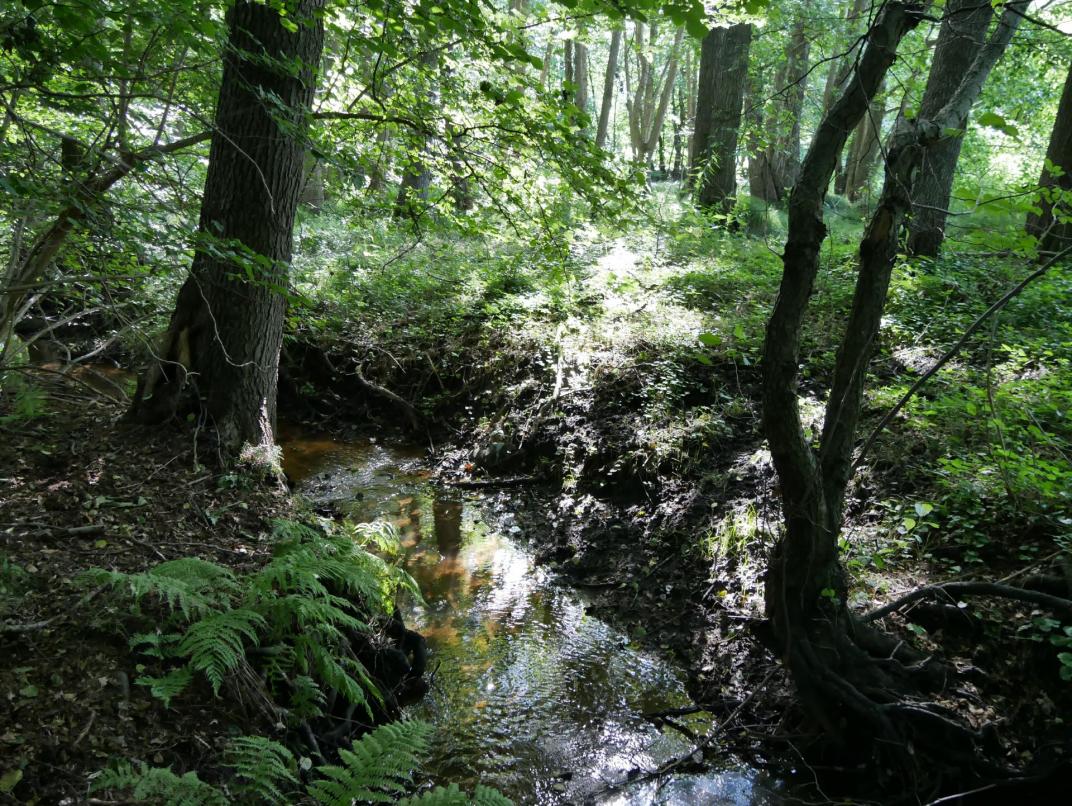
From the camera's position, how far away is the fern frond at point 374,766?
98.0 inches

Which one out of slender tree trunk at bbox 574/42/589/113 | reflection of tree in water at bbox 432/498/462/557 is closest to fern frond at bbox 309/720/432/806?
reflection of tree in water at bbox 432/498/462/557

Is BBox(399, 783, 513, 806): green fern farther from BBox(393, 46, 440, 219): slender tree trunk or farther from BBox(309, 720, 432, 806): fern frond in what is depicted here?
BBox(393, 46, 440, 219): slender tree trunk

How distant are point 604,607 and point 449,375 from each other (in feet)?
15.5

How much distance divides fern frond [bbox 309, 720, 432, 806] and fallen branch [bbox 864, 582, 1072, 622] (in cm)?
266

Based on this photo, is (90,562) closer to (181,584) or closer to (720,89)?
(181,584)

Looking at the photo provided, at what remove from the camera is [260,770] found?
265cm

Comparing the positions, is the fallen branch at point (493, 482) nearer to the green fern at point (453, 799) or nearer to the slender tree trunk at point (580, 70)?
the green fern at point (453, 799)

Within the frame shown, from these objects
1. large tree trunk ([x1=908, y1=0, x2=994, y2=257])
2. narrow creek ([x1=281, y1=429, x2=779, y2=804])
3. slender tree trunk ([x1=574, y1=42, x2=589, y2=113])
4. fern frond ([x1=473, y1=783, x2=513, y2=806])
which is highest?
slender tree trunk ([x1=574, y1=42, x2=589, y2=113])

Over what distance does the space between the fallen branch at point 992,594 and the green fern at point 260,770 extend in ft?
10.5

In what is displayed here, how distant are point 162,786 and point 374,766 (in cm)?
78

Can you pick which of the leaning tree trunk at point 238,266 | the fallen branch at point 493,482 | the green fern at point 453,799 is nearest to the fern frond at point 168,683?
the green fern at point 453,799

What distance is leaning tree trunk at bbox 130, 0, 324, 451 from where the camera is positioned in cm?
516

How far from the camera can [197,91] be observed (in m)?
5.41

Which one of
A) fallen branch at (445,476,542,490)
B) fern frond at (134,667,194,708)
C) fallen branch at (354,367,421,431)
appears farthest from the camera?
fallen branch at (354,367,421,431)
